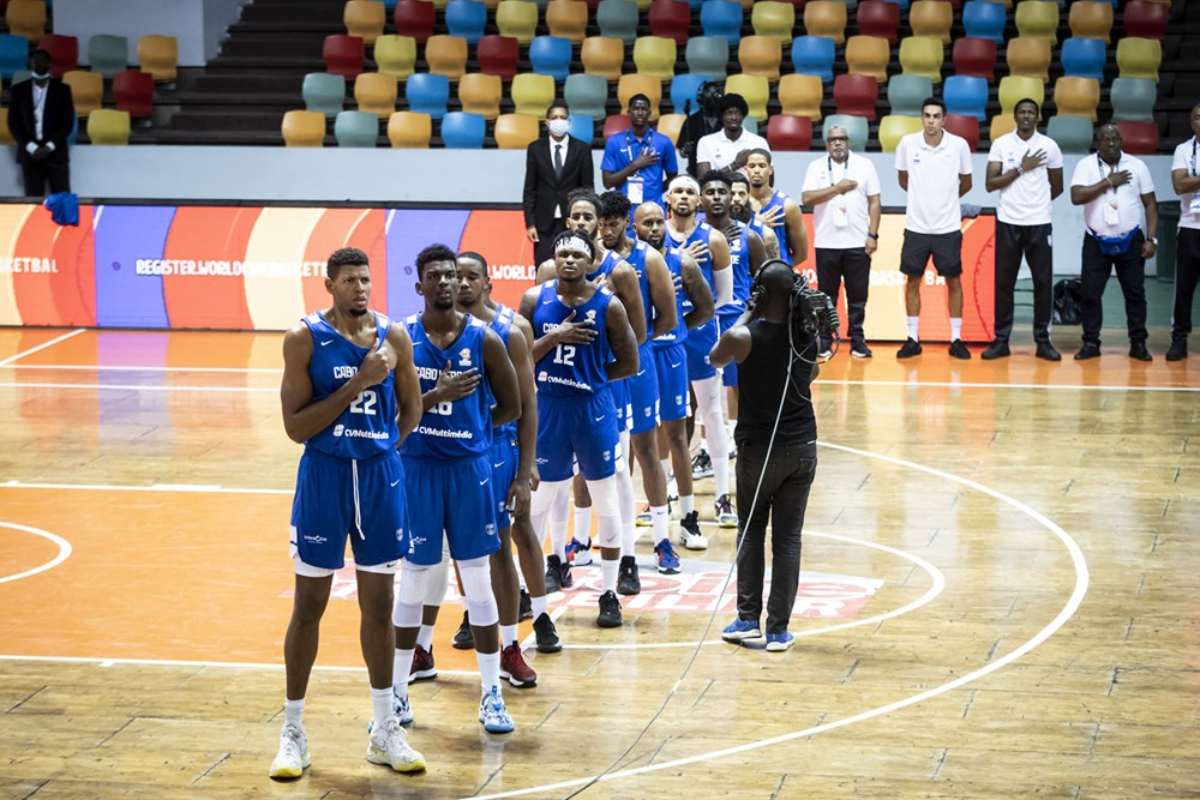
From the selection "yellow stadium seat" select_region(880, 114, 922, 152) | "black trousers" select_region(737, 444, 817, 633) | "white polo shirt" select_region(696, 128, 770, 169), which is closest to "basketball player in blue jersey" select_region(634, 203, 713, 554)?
"black trousers" select_region(737, 444, 817, 633)

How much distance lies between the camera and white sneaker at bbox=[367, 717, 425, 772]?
7.04m

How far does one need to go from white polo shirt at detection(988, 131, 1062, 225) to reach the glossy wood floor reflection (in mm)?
→ 2931

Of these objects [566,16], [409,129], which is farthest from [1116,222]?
[409,129]

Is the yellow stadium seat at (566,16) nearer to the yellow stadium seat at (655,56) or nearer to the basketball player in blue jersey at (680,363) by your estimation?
the yellow stadium seat at (655,56)

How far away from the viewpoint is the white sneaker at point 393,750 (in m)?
7.04

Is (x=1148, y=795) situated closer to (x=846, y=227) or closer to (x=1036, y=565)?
(x=1036, y=565)

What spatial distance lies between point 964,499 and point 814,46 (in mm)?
11371

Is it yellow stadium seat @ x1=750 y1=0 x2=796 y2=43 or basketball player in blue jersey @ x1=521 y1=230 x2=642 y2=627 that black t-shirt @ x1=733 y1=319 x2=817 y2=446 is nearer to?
basketball player in blue jersey @ x1=521 y1=230 x2=642 y2=627

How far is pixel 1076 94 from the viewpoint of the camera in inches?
823

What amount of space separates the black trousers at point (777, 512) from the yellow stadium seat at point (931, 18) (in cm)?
1472

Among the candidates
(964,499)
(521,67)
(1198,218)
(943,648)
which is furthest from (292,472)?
(521,67)

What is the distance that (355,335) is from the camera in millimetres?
6852

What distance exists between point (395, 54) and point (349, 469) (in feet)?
54.5

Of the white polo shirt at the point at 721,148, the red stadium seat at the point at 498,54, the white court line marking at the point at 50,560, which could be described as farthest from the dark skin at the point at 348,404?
the red stadium seat at the point at 498,54
